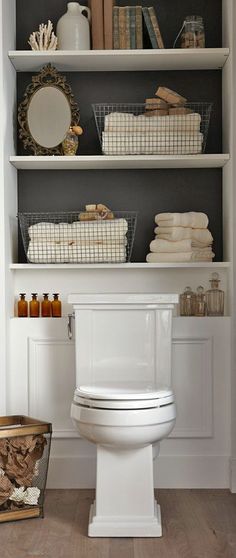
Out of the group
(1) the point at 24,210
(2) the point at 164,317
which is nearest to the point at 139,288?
(2) the point at 164,317

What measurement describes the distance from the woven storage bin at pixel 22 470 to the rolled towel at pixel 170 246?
0.99 metres

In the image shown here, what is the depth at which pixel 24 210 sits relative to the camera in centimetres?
404

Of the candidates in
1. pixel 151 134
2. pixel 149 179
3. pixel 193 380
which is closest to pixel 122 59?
pixel 151 134

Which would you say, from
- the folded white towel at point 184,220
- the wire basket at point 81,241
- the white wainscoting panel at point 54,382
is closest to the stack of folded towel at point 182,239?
the folded white towel at point 184,220

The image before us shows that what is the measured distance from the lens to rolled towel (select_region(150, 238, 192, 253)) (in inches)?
149

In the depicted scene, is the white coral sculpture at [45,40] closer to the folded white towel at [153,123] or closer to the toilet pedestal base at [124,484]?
the folded white towel at [153,123]

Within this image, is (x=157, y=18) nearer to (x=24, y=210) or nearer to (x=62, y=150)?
(x=62, y=150)

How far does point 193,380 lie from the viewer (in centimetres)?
380

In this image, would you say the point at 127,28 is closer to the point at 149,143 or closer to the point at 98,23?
the point at 98,23

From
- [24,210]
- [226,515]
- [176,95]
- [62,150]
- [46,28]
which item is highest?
[46,28]

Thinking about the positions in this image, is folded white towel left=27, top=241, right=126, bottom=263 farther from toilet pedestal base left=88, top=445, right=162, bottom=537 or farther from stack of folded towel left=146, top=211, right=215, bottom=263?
toilet pedestal base left=88, top=445, right=162, bottom=537

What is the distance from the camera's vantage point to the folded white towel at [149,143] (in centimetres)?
377

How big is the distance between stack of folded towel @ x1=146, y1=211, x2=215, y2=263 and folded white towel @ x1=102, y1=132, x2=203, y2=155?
0.29 m

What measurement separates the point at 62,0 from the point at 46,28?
27cm
